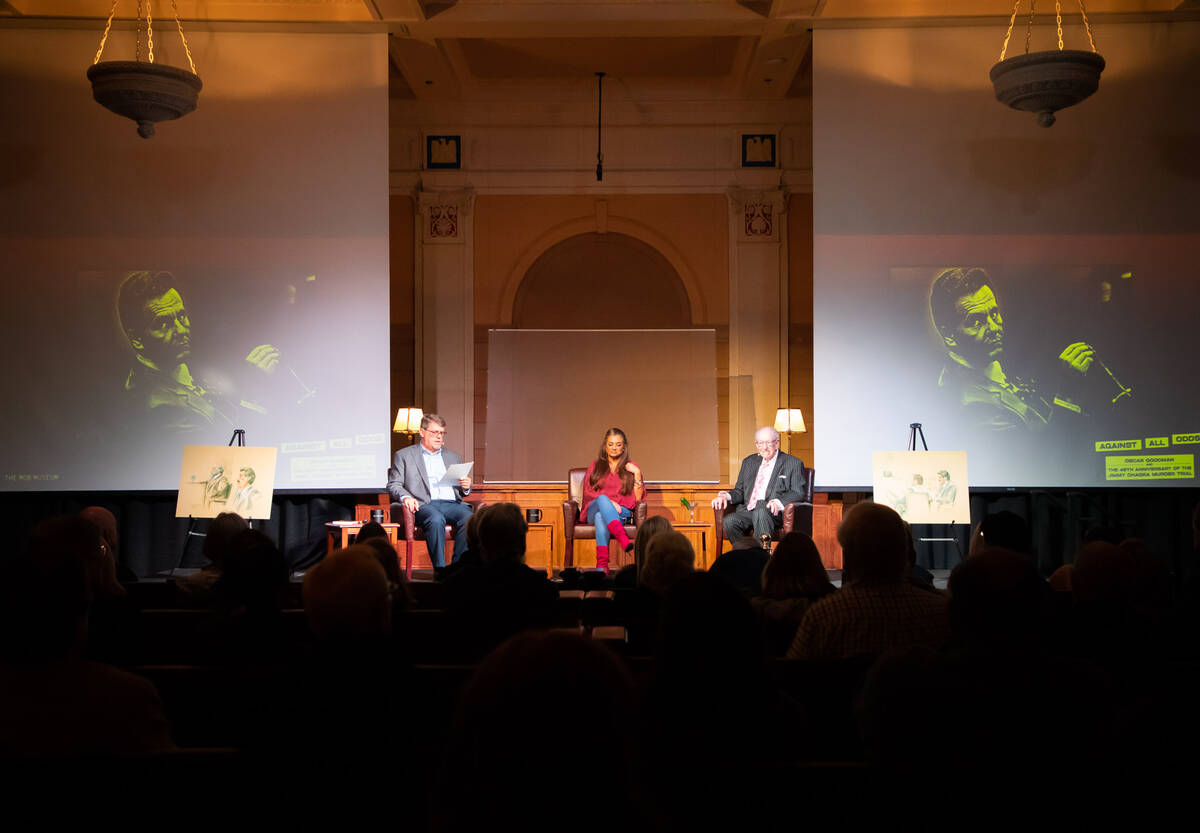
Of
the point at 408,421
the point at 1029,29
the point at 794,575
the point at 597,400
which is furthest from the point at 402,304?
the point at 794,575

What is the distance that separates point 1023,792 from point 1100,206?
671 cm

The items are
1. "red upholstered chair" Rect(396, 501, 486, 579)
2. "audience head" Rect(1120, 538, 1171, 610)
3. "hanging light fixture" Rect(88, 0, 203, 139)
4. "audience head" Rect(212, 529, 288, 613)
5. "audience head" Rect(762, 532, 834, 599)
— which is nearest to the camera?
"audience head" Rect(212, 529, 288, 613)

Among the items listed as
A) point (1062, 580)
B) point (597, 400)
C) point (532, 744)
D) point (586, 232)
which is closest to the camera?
point (532, 744)

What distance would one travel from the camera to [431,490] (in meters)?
7.18

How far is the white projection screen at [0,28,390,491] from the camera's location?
7199mm

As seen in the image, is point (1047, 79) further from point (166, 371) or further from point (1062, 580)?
point (166, 371)

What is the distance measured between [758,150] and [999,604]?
8.52m

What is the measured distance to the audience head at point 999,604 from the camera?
180cm

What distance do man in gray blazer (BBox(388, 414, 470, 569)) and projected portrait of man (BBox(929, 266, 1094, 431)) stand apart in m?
3.40

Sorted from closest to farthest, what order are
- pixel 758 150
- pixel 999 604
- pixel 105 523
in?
1. pixel 999 604
2. pixel 105 523
3. pixel 758 150

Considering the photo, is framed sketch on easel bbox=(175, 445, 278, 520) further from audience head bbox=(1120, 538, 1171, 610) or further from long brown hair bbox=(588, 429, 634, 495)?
audience head bbox=(1120, 538, 1171, 610)

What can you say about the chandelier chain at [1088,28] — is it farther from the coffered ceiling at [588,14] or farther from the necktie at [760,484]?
the necktie at [760,484]

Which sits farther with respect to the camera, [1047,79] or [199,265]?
[199,265]

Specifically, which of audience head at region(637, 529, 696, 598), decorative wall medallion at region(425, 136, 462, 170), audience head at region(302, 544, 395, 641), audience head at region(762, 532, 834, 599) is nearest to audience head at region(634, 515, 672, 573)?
audience head at region(637, 529, 696, 598)
